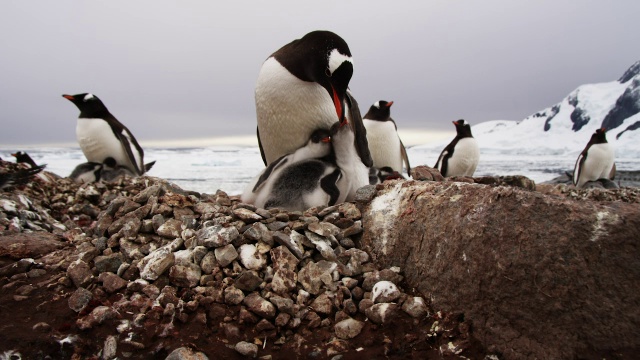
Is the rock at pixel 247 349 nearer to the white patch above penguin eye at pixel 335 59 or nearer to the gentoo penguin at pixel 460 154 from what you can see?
the white patch above penguin eye at pixel 335 59

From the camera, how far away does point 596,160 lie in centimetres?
1027

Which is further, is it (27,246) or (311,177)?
(311,177)

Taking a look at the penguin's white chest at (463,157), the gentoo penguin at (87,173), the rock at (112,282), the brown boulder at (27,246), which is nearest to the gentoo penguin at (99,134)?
the gentoo penguin at (87,173)

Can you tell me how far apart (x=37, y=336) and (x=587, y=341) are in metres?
2.02

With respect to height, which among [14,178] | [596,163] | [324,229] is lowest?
[596,163]

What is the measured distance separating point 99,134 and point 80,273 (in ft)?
17.4

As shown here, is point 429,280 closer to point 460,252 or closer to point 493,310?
point 460,252

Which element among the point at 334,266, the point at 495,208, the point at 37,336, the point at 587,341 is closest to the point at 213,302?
the point at 334,266

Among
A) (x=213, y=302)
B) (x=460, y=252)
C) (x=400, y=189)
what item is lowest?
(x=213, y=302)

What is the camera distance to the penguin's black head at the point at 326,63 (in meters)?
2.89

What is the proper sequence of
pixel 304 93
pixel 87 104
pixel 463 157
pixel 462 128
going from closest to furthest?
1. pixel 304 93
2. pixel 87 104
3. pixel 463 157
4. pixel 462 128

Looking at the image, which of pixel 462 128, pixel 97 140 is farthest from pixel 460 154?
pixel 97 140

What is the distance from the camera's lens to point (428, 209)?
2.12 m

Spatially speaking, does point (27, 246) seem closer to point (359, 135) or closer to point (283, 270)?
point (283, 270)
